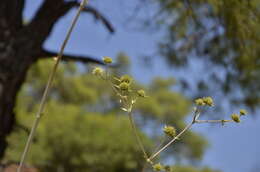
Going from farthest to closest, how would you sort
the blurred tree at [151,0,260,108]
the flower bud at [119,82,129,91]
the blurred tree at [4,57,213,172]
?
the blurred tree at [4,57,213,172], the blurred tree at [151,0,260,108], the flower bud at [119,82,129,91]

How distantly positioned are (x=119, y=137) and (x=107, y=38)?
13.5 m

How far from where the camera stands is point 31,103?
2302 cm

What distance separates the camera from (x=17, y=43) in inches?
143

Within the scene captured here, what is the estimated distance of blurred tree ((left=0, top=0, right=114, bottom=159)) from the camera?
3.58m

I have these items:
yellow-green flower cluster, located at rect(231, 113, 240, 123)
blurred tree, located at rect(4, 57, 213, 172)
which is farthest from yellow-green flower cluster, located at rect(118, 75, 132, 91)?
blurred tree, located at rect(4, 57, 213, 172)

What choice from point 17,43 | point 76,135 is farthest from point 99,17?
point 76,135

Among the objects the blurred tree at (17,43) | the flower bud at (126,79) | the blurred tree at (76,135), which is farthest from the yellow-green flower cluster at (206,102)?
the blurred tree at (76,135)

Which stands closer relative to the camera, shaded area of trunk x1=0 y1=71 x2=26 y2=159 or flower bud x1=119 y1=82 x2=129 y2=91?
flower bud x1=119 y1=82 x2=129 y2=91

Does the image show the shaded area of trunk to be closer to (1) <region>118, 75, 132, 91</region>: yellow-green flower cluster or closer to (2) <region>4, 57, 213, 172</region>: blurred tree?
(1) <region>118, 75, 132, 91</region>: yellow-green flower cluster

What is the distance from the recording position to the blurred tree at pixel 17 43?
3.58m

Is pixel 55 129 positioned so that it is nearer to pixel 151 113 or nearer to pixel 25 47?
pixel 151 113

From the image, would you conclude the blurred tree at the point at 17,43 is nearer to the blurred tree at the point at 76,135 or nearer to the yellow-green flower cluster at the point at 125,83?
the yellow-green flower cluster at the point at 125,83

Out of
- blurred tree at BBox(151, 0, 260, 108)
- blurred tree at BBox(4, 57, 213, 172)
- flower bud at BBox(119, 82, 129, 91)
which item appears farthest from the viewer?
blurred tree at BBox(4, 57, 213, 172)

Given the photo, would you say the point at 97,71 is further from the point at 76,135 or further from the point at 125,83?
the point at 76,135
